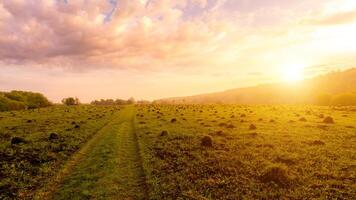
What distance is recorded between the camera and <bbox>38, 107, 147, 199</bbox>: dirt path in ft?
46.1

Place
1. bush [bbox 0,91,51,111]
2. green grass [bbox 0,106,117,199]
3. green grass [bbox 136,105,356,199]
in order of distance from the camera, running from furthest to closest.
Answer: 1. bush [bbox 0,91,51,111]
2. green grass [bbox 0,106,117,199]
3. green grass [bbox 136,105,356,199]

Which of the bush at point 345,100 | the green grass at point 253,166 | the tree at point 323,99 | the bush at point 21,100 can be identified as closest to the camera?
the green grass at point 253,166

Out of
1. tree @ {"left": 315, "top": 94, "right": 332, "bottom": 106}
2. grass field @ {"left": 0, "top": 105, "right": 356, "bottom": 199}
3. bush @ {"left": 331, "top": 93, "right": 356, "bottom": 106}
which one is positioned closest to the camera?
grass field @ {"left": 0, "top": 105, "right": 356, "bottom": 199}

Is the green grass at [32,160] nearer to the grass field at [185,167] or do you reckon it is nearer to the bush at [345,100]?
the grass field at [185,167]

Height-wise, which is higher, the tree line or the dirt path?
the dirt path

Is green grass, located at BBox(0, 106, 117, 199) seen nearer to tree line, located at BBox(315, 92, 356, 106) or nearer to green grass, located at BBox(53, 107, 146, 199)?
green grass, located at BBox(53, 107, 146, 199)

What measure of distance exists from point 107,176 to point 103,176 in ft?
0.87

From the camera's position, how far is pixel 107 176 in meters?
16.7

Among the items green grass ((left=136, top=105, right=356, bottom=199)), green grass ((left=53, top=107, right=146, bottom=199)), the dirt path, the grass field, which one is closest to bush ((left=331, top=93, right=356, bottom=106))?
the grass field

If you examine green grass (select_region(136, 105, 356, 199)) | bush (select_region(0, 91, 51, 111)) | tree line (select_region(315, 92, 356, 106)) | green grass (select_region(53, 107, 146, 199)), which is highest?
bush (select_region(0, 91, 51, 111))

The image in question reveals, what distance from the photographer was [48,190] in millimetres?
15055

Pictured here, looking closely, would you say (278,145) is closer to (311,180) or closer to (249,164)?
(249,164)

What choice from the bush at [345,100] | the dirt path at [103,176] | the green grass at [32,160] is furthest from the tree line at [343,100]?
the dirt path at [103,176]

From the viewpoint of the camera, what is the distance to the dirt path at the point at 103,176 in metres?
14.0
